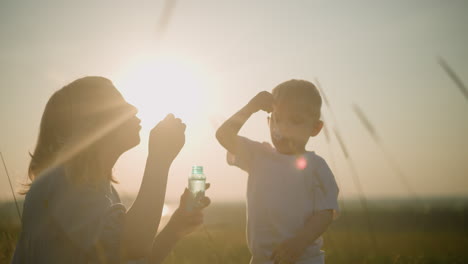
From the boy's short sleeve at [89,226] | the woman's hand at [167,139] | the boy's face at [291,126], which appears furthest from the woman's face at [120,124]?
the boy's face at [291,126]

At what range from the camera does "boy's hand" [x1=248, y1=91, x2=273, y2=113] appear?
3.29 meters

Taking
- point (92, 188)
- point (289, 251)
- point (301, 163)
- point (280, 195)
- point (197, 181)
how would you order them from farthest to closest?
point (301, 163) → point (280, 195) → point (289, 251) → point (197, 181) → point (92, 188)

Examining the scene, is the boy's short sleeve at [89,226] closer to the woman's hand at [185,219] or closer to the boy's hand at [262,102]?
the woman's hand at [185,219]

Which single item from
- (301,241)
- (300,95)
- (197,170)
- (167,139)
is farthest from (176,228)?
(300,95)

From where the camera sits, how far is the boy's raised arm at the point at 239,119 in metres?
3.30

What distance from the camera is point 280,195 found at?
123 inches

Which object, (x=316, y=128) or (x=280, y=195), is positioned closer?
(x=280, y=195)

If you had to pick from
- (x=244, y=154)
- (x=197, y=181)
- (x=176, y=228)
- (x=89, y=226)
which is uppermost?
(x=244, y=154)

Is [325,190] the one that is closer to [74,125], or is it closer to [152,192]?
[152,192]

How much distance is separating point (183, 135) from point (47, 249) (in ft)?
3.04

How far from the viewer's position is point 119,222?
1.92 metres

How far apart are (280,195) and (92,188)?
5.36 ft

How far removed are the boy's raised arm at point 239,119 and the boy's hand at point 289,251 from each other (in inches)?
39.1

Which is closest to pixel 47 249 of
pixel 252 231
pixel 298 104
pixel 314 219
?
pixel 252 231
